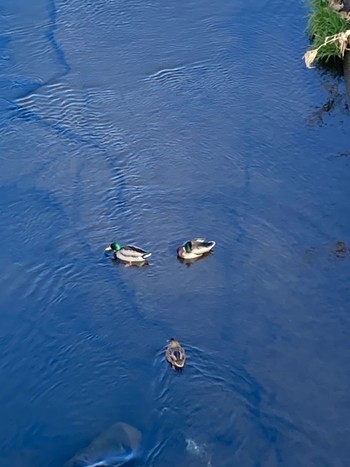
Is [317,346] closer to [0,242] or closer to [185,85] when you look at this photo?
[0,242]

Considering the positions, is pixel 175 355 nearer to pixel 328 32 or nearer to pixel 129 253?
pixel 129 253

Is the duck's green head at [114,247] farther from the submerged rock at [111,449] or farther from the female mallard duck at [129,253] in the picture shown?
the submerged rock at [111,449]

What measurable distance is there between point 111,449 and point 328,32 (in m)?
8.51

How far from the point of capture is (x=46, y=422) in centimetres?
917

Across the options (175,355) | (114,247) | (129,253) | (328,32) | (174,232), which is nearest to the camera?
(175,355)

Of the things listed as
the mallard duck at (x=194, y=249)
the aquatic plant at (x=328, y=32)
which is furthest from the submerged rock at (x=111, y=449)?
the aquatic plant at (x=328, y=32)

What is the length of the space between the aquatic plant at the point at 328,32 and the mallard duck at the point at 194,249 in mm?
4385

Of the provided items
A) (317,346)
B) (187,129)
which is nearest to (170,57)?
(187,129)

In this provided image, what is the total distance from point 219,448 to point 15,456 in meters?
1.97

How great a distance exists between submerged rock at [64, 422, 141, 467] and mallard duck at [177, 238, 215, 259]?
258cm

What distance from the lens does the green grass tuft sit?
1452cm

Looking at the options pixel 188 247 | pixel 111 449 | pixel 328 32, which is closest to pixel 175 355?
pixel 111 449

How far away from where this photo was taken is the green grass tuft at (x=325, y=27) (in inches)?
571

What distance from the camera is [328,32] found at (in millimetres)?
14688
